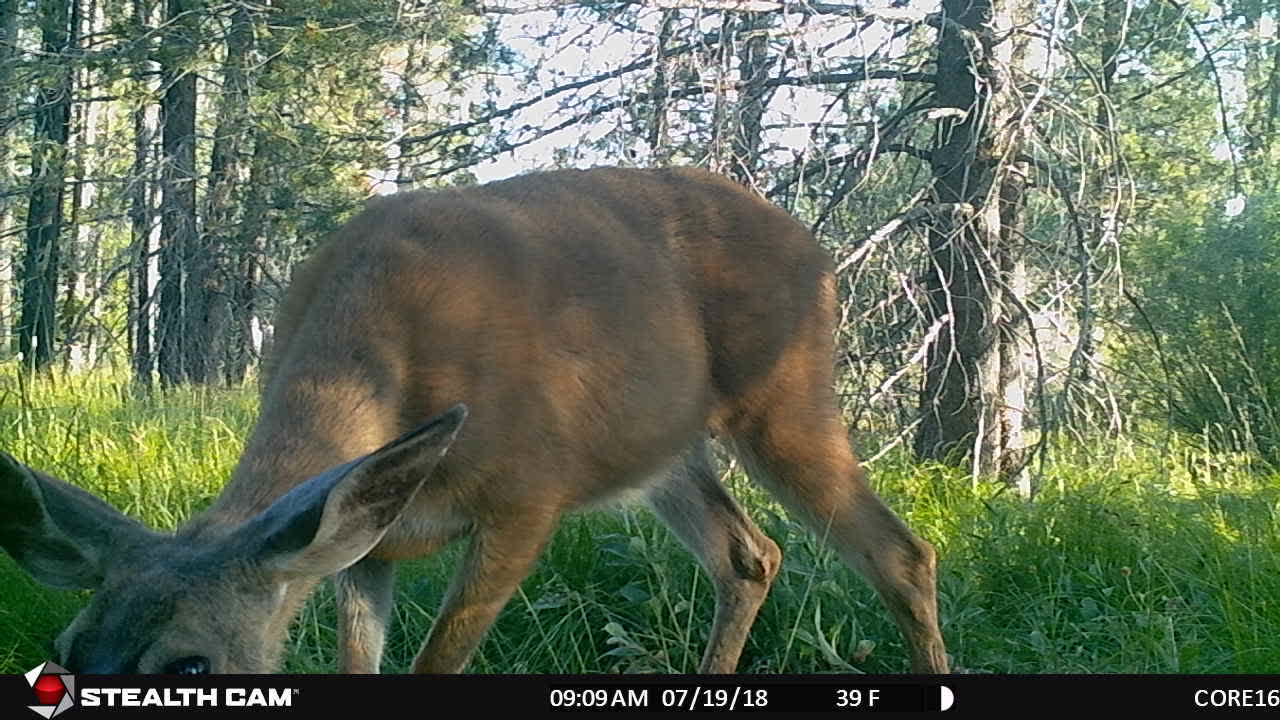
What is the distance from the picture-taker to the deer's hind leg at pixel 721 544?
13.4 ft

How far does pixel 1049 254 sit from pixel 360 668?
15.4 feet

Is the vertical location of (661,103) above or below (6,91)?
below

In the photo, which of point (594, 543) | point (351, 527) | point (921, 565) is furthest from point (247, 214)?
point (351, 527)

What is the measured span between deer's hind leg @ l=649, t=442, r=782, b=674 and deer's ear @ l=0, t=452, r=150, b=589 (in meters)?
1.88

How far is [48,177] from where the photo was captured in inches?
473

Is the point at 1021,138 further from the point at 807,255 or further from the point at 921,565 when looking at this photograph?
the point at 921,565
